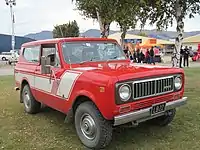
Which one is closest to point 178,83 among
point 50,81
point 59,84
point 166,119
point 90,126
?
point 166,119

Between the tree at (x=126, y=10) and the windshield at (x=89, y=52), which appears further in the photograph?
the tree at (x=126, y=10)

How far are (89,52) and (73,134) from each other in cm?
168

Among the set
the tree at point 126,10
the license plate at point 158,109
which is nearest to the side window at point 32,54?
the license plate at point 158,109

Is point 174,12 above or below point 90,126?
above

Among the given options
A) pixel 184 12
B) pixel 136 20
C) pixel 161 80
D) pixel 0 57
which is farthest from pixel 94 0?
pixel 0 57

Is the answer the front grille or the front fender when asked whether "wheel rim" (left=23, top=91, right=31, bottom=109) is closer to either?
the front fender

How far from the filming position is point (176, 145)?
5238mm

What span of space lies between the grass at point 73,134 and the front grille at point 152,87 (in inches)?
34.7

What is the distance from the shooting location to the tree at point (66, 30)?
58.2m

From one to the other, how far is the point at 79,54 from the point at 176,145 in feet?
8.37

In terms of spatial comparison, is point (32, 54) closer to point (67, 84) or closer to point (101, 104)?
point (67, 84)

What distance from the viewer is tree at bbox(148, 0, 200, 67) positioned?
1017cm

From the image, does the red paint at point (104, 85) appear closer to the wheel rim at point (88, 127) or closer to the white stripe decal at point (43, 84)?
the white stripe decal at point (43, 84)

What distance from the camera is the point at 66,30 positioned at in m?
59.2
